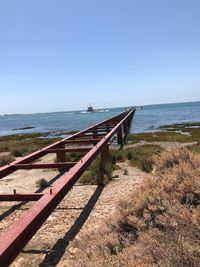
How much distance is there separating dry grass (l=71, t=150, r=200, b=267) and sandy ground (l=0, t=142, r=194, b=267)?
0.49 m

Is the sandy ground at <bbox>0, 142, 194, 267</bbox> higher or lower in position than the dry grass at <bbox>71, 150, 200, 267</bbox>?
lower

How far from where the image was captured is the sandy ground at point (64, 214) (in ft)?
14.8

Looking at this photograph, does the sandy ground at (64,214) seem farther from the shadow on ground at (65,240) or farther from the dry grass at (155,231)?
the dry grass at (155,231)

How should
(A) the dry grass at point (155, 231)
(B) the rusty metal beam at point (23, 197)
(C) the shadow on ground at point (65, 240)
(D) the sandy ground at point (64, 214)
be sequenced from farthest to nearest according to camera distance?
(B) the rusty metal beam at point (23, 197) < (D) the sandy ground at point (64, 214) < (C) the shadow on ground at point (65, 240) < (A) the dry grass at point (155, 231)

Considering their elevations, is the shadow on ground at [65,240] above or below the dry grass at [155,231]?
below

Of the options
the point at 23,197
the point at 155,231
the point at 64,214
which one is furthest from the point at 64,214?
the point at 155,231

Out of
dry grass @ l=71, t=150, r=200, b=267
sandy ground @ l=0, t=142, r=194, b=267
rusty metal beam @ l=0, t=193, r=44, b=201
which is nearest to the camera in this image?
dry grass @ l=71, t=150, r=200, b=267

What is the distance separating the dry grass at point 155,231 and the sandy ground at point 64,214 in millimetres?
488

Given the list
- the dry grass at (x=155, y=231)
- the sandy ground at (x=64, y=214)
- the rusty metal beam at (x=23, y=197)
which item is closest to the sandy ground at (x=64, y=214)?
the sandy ground at (x=64, y=214)

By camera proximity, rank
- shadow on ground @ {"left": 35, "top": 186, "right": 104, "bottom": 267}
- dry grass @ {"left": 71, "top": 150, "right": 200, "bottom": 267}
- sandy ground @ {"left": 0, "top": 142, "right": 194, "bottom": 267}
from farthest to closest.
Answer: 1. sandy ground @ {"left": 0, "top": 142, "right": 194, "bottom": 267}
2. shadow on ground @ {"left": 35, "top": 186, "right": 104, "bottom": 267}
3. dry grass @ {"left": 71, "top": 150, "right": 200, "bottom": 267}

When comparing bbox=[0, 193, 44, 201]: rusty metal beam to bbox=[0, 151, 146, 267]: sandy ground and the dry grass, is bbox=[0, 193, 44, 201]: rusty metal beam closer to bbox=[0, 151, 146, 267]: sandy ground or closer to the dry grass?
bbox=[0, 151, 146, 267]: sandy ground

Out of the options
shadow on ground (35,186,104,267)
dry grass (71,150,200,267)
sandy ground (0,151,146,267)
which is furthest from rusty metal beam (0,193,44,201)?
dry grass (71,150,200,267)

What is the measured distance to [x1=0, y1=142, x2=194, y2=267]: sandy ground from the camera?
14.8ft

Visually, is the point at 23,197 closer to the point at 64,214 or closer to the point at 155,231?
the point at 64,214
